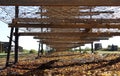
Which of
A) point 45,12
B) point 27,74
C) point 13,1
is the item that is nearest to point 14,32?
point 45,12

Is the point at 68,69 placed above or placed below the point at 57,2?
below

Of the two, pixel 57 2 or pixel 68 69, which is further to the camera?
pixel 68 69

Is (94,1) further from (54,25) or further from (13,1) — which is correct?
(54,25)

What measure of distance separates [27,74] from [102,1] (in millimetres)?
2328

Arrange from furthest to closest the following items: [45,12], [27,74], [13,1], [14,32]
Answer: [14,32], [45,12], [27,74], [13,1]

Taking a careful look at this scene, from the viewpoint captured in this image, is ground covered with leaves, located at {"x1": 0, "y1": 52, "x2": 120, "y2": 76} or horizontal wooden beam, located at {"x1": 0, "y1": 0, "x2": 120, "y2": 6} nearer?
horizontal wooden beam, located at {"x1": 0, "y1": 0, "x2": 120, "y2": 6}

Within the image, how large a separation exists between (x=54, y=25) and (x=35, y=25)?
0.48 m

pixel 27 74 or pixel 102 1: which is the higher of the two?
pixel 102 1

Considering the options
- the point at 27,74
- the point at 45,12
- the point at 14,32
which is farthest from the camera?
the point at 14,32

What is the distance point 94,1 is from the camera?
529 cm

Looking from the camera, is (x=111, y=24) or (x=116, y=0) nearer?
(x=116, y=0)

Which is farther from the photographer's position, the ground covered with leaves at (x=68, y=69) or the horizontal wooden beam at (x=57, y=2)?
the ground covered with leaves at (x=68, y=69)

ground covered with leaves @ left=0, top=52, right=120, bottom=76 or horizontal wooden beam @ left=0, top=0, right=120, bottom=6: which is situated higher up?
horizontal wooden beam @ left=0, top=0, right=120, bottom=6

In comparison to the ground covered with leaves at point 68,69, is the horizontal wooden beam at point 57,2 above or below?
above
